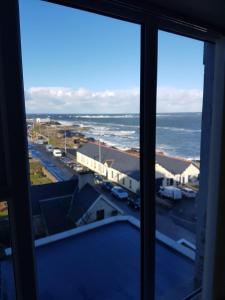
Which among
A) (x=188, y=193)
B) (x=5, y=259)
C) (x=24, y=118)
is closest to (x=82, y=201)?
(x=5, y=259)

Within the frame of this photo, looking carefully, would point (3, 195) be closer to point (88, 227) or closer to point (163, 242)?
point (88, 227)

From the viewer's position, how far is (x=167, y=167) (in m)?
1.69

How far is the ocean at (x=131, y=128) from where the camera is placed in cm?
131

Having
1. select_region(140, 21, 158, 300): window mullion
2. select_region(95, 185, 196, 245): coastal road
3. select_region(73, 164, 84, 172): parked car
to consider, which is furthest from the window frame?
select_region(73, 164, 84, 172): parked car

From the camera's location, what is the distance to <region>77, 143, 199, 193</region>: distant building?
1.33 metres

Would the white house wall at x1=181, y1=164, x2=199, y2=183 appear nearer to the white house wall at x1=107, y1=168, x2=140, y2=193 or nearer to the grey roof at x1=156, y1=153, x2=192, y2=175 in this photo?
the grey roof at x1=156, y1=153, x2=192, y2=175

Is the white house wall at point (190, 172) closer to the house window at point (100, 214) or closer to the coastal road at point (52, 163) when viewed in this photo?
the house window at point (100, 214)

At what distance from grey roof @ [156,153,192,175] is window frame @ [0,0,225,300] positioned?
17 cm

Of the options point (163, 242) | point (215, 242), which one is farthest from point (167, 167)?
point (215, 242)

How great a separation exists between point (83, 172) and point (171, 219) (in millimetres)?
841

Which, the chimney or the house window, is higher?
the chimney

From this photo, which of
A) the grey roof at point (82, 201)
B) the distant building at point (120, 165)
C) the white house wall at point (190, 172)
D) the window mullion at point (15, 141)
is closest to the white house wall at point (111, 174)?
the distant building at point (120, 165)

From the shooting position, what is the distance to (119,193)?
1.50m

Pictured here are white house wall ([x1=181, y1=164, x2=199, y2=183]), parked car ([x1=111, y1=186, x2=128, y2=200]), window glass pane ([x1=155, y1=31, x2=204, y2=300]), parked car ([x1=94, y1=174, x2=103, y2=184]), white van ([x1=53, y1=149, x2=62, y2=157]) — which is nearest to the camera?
white van ([x1=53, y1=149, x2=62, y2=157])
